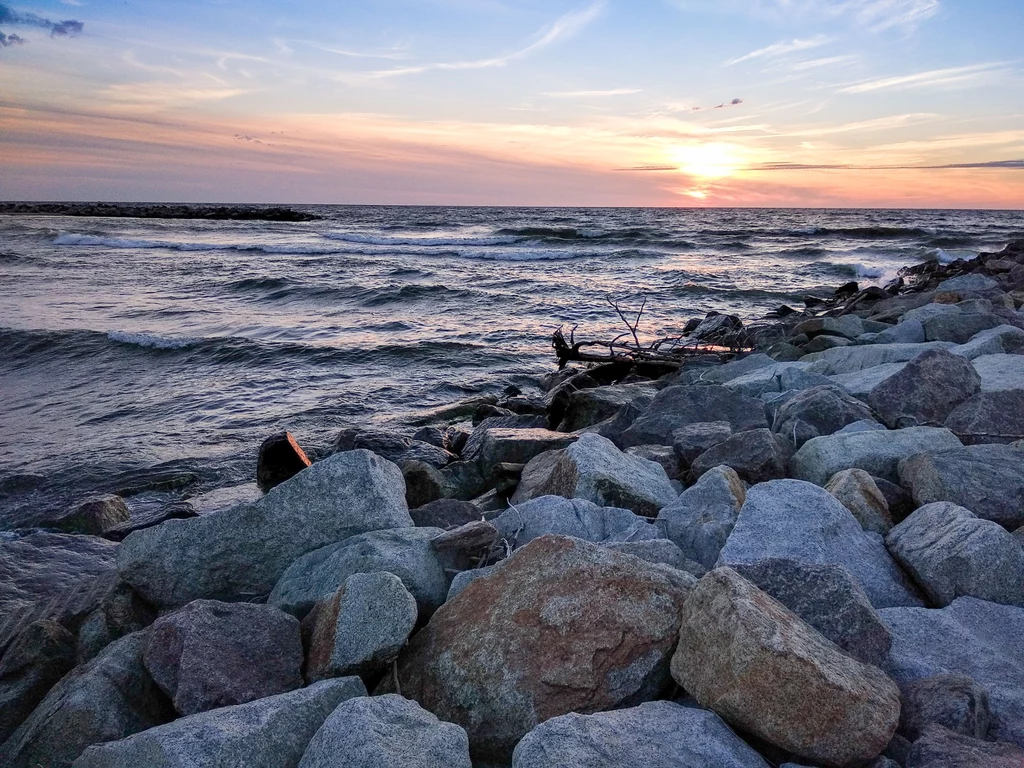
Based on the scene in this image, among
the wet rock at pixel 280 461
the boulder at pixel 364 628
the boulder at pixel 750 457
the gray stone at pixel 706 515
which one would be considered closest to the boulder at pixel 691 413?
the boulder at pixel 750 457

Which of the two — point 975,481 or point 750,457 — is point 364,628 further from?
point 975,481

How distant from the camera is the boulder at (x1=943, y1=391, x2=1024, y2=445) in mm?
3982

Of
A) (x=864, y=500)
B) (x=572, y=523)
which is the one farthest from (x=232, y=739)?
(x=864, y=500)

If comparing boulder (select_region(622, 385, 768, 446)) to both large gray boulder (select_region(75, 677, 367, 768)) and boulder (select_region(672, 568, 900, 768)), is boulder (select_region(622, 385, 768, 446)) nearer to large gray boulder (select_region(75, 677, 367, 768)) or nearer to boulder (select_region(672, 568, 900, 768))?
boulder (select_region(672, 568, 900, 768))

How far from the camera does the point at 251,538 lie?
10.3ft

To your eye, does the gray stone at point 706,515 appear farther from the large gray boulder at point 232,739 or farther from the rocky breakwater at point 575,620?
the large gray boulder at point 232,739

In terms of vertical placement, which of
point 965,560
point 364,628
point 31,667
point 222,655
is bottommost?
point 31,667

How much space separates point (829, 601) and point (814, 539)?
57cm

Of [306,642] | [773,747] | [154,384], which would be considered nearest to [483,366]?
[154,384]

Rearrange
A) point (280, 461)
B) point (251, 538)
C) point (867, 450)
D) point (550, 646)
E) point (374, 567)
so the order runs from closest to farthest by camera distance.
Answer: point (550, 646), point (374, 567), point (251, 538), point (867, 450), point (280, 461)

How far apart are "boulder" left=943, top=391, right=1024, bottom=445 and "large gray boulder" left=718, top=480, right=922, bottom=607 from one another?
62.0 inches

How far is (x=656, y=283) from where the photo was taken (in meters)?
20.4

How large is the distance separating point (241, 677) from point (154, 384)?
25.5 feet

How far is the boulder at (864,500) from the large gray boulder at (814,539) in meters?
0.18
